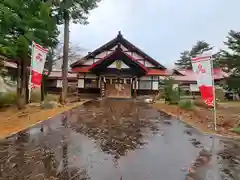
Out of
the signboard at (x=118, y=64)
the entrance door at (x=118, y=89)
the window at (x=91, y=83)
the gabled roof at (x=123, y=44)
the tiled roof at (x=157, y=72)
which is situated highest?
the gabled roof at (x=123, y=44)

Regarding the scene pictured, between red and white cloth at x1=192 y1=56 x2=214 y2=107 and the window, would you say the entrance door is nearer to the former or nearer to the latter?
the window

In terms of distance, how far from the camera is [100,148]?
7.12 m

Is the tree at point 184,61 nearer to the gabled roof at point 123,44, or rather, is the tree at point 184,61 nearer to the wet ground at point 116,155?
the gabled roof at point 123,44

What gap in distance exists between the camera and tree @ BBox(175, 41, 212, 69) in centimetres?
5542

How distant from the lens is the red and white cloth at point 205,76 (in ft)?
34.2

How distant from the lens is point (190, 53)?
5741cm

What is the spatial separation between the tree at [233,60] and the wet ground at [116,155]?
2144cm

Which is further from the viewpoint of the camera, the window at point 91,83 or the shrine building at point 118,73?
the window at point 91,83

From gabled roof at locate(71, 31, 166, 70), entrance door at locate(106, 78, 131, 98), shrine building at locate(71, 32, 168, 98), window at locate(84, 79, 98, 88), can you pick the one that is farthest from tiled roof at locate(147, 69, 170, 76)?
window at locate(84, 79, 98, 88)

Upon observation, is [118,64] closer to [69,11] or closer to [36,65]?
[69,11]

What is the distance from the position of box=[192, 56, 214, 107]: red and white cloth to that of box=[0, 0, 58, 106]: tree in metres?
9.28

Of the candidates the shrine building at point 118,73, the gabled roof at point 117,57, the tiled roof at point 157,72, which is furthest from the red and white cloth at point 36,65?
the tiled roof at point 157,72

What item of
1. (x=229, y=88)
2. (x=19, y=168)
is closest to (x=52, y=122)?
(x=19, y=168)

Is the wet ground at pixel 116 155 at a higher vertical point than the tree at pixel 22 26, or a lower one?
lower
